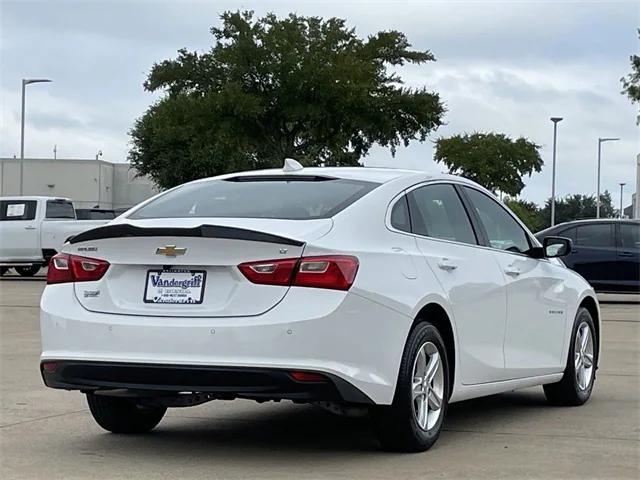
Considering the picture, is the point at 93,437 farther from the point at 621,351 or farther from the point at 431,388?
the point at 621,351

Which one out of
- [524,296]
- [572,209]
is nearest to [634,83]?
[524,296]

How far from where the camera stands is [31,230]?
28.7m

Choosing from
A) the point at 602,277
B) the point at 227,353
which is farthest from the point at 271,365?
the point at 602,277

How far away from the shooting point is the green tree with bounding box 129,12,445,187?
47.0 meters

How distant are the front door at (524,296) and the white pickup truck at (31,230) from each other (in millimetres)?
20649

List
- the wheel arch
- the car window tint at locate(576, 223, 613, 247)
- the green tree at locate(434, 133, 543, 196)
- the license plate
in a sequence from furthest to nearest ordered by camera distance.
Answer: the green tree at locate(434, 133, 543, 196) → the car window tint at locate(576, 223, 613, 247) → the wheel arch → the license plate

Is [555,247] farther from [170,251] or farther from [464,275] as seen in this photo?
[170,251]

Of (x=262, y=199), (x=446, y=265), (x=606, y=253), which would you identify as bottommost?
(x=606, y=253)

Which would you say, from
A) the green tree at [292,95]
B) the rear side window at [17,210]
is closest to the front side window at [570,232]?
the rear side window at [17,210]

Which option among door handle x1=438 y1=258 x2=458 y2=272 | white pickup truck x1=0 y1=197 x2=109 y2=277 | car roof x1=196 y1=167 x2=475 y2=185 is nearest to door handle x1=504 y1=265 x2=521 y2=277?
car roof x1=196 y1=167 x2=475 y2=185

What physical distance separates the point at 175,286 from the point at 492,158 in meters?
61.8

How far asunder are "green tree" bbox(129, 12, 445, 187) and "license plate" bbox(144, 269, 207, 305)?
40089mm

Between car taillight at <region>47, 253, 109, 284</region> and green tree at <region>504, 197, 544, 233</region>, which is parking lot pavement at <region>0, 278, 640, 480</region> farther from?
green tree at <region>504, 197, 544, 233</region>

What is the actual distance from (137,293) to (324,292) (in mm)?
1018
